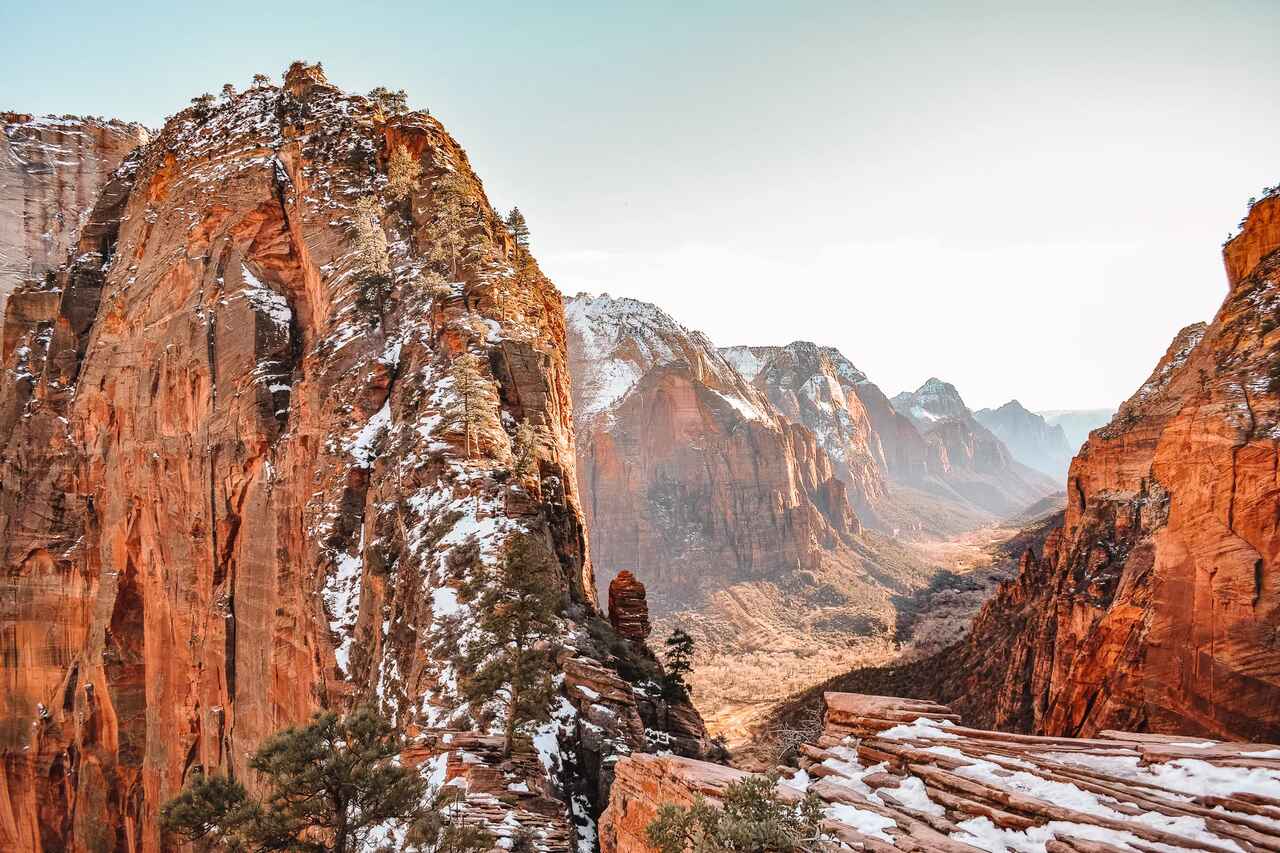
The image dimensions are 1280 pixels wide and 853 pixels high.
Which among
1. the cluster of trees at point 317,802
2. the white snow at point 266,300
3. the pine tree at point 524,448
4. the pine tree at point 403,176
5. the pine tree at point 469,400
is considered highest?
the pine tree at point 403,176

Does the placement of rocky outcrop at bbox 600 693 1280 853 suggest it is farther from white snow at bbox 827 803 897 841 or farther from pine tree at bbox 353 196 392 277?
pine tree at bbox 353 196 392 277

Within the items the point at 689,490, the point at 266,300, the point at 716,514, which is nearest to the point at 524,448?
the point at 266,300

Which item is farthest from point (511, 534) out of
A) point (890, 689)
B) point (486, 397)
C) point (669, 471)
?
point (669, 471)

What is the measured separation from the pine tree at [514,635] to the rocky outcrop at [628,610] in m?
9.18

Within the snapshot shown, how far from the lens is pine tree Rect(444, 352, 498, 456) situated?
79.8ft

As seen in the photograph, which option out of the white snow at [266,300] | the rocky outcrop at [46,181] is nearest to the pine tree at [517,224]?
the white snow at [266,300]

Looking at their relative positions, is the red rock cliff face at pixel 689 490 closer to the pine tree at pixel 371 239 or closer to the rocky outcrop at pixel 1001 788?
the pine tree at pixel 371 239

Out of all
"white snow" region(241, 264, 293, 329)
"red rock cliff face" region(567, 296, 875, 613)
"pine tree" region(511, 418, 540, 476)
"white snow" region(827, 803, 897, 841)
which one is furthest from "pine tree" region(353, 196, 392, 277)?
"red rock cliff face" region(567, 296, 875, 613)

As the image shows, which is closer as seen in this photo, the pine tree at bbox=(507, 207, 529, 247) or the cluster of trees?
the cluster of trees

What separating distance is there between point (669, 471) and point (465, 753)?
3980 inches

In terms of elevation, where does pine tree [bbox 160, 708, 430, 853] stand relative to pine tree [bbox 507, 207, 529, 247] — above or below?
below

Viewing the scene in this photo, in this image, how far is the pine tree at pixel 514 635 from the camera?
682 inches

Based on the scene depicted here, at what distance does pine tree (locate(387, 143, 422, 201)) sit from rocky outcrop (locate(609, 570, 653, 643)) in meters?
22.9

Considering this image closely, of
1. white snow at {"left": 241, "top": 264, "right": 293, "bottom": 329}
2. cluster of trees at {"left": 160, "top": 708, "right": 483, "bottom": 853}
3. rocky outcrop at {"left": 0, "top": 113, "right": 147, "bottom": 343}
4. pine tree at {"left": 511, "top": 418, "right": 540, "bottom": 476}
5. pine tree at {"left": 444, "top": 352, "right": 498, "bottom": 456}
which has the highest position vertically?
rocky outcrop at {"left": 0, "top": 113, "right": 147, "bottom": 343}
